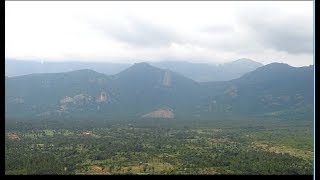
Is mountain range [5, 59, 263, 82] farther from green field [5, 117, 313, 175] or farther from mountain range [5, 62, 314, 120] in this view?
green field [5, 117, 313, 175]

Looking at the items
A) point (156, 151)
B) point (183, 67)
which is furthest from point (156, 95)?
point (183, 67)

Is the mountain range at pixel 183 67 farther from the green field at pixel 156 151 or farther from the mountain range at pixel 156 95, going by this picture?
the green field at pixel 156 151

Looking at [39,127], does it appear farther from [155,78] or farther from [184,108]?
[155,78]

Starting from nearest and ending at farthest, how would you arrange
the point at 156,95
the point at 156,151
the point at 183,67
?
1. the point at 156,151
2. the point at 156,95
3. the point at 183,67

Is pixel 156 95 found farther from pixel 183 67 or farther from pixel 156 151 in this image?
pixel 183 67

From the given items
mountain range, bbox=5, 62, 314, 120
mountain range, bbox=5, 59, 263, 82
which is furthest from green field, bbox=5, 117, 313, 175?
mountain range, bbox=5, 59, 263, 82
